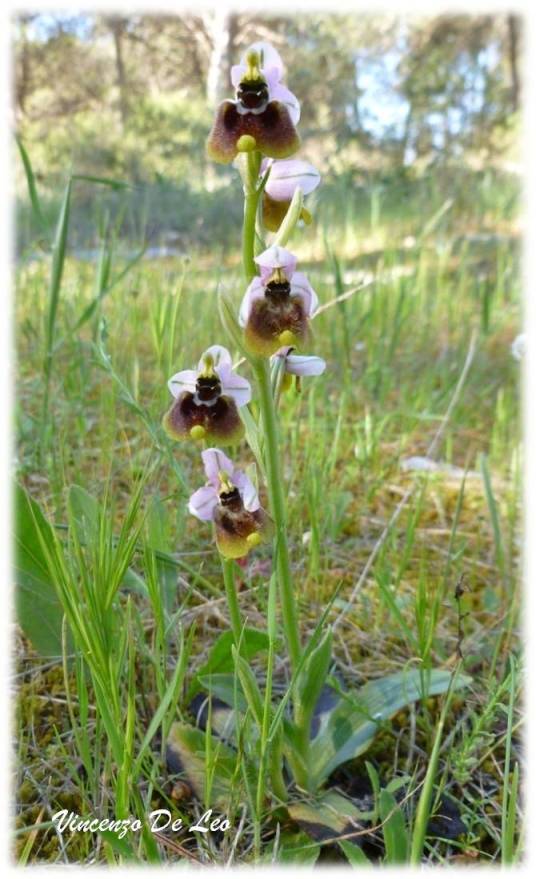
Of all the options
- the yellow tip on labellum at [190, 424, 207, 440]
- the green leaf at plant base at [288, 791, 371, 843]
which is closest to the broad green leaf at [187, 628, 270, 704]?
the green leaf at plant base at [288, 791, 371, 843]

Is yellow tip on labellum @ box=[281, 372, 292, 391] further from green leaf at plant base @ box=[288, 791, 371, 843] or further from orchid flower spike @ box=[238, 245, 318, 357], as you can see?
green leaf at plant base @ box=[288, 791, 371, 843]

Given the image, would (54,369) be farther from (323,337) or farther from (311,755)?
(311,755)

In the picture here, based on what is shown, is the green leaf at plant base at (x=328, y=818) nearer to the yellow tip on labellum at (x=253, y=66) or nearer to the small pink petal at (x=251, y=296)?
the small pink petal at (x=251, y=296)

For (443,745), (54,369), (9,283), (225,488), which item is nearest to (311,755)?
(443,745)

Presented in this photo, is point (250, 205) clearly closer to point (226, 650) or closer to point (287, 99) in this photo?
point (287, 99)

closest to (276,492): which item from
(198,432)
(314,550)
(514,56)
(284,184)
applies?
(198,432)
